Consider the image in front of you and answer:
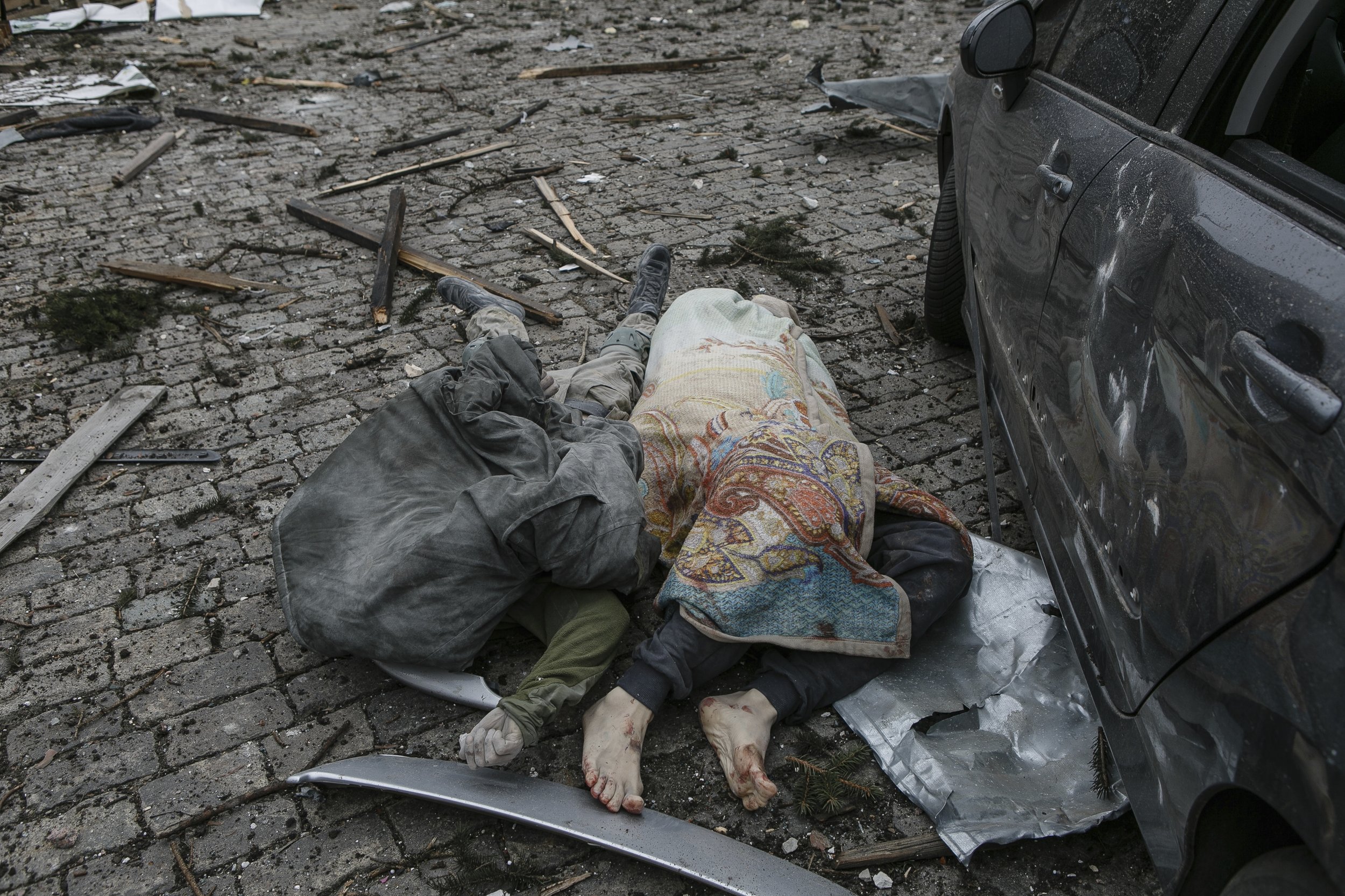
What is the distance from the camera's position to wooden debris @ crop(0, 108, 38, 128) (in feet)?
25.7

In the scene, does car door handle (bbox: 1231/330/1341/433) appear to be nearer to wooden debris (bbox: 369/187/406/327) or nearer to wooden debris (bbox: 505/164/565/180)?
wooden debris (bbox: 369/187/406/327)

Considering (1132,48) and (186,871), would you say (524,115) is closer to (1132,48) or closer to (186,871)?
(1132,48)

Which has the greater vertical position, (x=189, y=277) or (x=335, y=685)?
(x=335, y=685)

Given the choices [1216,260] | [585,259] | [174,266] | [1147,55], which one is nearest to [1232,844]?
[1216,260]

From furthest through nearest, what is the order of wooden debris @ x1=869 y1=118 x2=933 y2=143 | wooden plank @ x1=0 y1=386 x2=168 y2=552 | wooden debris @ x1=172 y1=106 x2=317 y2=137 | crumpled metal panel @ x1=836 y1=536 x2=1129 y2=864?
wooden debris @ x1=172 y1=106 x2=317 y2=137 < wooden debris @ x1=869 y1=118 x2=933 y2=143 < wooden plank @ x1=0 y1=386 x2=168 y2=552 < crumpled metal panel @ x1=836 y1=536 x2=1129 y2=864

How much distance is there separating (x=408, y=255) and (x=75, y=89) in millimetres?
5477

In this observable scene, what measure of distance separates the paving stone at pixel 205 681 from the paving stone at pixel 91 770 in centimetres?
9

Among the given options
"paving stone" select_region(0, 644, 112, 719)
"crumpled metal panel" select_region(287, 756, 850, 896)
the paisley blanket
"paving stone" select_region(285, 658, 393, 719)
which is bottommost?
"paving stone" select_region(0, 644, 112, 719)

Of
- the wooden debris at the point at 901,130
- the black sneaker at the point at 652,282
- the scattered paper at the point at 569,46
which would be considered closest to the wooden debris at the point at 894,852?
the black sneaker at the point at 652,282

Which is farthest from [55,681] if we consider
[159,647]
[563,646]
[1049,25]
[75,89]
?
[75,89]

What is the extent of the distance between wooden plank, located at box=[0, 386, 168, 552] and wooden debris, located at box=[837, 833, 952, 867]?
290 centimetres

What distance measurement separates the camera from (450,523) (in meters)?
2.59

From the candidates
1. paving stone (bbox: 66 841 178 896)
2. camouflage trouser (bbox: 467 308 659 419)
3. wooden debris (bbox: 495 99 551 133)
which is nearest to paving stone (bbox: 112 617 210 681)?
paving stone (bbox: 66 841 178 896)

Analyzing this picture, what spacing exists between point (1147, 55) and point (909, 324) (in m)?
2.35
